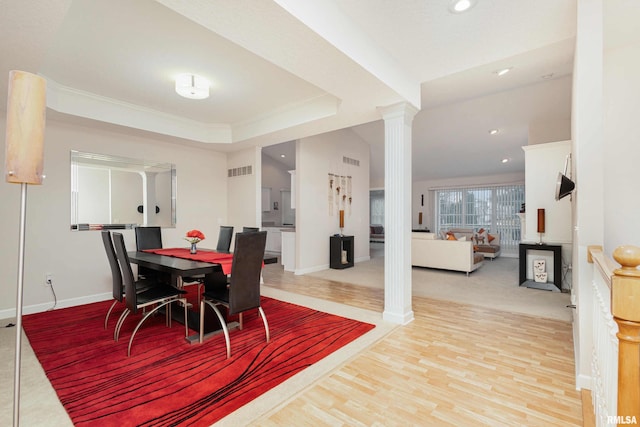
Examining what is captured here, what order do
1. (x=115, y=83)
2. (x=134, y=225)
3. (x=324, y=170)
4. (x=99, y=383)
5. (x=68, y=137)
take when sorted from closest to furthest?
1. (x=99, y=383)
2. (x=115, y=83)
3. (x=68, y=137)
4. (x=134, y=225)
5. (x=324, y=170)

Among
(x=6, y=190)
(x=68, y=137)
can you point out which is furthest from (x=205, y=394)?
(x=68, y=137)

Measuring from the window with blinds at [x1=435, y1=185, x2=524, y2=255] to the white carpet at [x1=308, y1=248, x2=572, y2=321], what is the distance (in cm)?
246

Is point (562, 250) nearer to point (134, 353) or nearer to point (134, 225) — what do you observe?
point (134, 353)

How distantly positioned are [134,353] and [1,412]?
2.74 feet

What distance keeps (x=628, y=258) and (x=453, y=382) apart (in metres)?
1.64

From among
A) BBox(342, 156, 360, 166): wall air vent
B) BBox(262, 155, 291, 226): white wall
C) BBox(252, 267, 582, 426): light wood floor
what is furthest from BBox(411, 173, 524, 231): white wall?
BBox(252, 267, 582, 426): light wood floor

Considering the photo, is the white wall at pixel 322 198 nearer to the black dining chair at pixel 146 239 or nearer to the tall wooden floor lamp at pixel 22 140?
the black dining chair at pixel 146 239

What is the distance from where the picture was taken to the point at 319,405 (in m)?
1.87

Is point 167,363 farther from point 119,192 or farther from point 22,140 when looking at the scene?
point 119,192

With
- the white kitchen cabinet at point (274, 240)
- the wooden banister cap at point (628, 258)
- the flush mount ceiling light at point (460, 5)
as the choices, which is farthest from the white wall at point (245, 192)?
the wooden banister cap at point (628, 258)

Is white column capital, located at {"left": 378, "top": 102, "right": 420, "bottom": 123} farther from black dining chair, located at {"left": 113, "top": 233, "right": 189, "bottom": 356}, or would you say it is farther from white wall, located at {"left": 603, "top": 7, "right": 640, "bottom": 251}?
black dining chair, located at {"left": 113, "top": 233, "right": 189, "bottom": 356}

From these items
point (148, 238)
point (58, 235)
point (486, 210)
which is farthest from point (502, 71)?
point (486, 210)

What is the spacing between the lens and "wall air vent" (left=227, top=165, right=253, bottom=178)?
18.6 ft

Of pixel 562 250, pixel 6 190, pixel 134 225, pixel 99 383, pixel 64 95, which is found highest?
pixel 64 95
